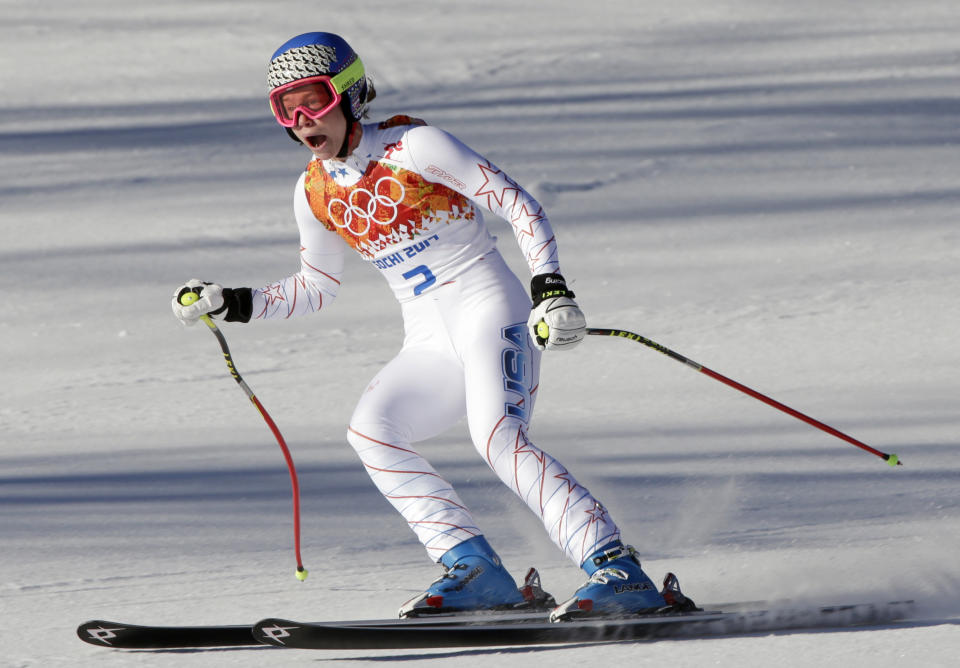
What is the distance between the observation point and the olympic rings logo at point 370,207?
415cm

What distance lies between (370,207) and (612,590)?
121 cm

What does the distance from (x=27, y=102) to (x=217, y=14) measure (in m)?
3.33

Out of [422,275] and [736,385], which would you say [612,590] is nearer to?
[736,385]

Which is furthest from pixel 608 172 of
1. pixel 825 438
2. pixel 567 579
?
pixel 567 579

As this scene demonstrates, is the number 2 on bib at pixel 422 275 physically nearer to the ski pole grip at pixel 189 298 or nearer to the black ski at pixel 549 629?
the ski pole grip at pixel 189 298

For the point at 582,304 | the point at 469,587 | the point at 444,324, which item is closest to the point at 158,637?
the point at 469,587

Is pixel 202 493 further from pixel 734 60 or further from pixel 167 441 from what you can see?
pixel 734 60

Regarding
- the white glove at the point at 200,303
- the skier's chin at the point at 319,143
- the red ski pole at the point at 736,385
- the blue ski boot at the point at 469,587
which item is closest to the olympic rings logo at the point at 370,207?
the skier's chin at the point at 319,143

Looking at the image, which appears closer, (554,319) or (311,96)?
(554,319)

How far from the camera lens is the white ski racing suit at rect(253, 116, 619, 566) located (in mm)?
3920

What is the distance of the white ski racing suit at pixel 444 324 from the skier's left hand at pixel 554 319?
0.39 ft

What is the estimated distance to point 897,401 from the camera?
619 centimetres

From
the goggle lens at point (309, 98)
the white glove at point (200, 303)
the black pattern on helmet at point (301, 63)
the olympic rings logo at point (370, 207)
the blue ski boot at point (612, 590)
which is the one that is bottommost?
the blue ski boot at point (612, 590)

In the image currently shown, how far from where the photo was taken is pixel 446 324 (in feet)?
13.8
